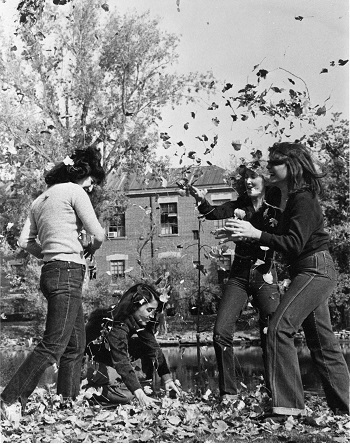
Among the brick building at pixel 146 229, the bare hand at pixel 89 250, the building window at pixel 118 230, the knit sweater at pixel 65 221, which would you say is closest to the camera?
the knit sweater at pixel 65 221

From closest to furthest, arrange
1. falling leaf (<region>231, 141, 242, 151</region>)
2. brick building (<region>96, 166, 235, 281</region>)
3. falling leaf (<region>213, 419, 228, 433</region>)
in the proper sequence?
falling leaf (<region>213, 419, 228, 433</region>), falling leaf (<region>231, 141, 242, 151</region>), brick building (<region>96, 166, 235, 281</region>)

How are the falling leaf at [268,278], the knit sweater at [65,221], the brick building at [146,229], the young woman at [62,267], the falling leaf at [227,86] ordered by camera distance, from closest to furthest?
the young woman at [62,267] < the knit sweater at [65,221] < the falling leaf at [268,278] < the falling leaf at [227,86] < the brick building at [146,229]

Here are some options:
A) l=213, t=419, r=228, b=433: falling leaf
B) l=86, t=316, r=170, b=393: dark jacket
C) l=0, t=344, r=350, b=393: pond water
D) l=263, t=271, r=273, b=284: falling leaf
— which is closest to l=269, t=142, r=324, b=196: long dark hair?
l=263, t=271, r=273, b=284: falling leaf

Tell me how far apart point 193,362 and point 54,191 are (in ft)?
30.6

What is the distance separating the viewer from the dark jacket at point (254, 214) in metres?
4.91

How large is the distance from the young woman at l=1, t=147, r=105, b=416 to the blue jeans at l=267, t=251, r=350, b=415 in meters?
1.18

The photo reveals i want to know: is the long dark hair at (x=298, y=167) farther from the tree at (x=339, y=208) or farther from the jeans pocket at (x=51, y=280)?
the tree at (x=339, y=208)

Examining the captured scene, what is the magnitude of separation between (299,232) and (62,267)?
54.4 inches

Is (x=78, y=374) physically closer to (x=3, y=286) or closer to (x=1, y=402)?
(x=1, y=402)

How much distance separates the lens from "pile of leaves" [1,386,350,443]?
3889 mm

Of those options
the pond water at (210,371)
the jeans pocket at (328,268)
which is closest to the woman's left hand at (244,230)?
the jeans pocket at (328,268)

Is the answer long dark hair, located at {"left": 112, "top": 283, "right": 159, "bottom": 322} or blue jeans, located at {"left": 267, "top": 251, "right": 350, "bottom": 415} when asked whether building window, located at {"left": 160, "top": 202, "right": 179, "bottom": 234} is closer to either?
long dark hair, located at {"left": 112, "top": 283, "right": 159, "bottom": 322}

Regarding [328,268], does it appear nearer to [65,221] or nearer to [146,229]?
[65,221]

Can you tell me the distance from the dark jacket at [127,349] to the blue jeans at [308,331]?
116cm
